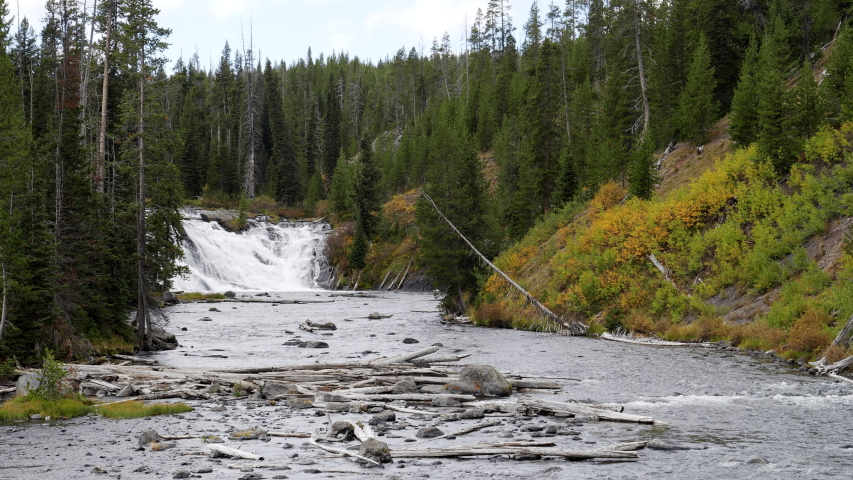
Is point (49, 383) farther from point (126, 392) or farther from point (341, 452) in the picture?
point (341, 452)

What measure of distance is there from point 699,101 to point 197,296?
43.2 metres

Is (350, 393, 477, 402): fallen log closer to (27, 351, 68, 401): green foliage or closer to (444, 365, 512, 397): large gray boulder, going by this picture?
(444, 365, 512, 397): large gray boulder

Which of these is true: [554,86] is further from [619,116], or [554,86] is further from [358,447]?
[358,447]

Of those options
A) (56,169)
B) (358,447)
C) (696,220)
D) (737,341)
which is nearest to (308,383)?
(358,447)

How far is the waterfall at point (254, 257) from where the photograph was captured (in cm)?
6700

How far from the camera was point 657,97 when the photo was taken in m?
50.8

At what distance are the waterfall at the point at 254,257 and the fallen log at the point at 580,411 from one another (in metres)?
53.8

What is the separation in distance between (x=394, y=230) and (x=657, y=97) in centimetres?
3698

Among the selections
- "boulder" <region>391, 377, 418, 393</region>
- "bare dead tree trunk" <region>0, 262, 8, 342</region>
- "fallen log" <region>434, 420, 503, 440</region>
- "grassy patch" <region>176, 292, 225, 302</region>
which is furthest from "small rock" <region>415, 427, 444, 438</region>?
"grassy patch" <region>176, 292, 225, 302</region>

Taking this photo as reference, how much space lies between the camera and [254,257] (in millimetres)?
74250

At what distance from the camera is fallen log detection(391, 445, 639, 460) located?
11.4m

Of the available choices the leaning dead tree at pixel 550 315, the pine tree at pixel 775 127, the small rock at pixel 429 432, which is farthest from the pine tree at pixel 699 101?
the small rock at pixel 429 432

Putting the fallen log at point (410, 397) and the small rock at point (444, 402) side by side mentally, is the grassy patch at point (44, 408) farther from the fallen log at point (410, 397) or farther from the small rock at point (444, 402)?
the small rock at point (444, 402)

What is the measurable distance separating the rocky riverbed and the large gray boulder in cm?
52
